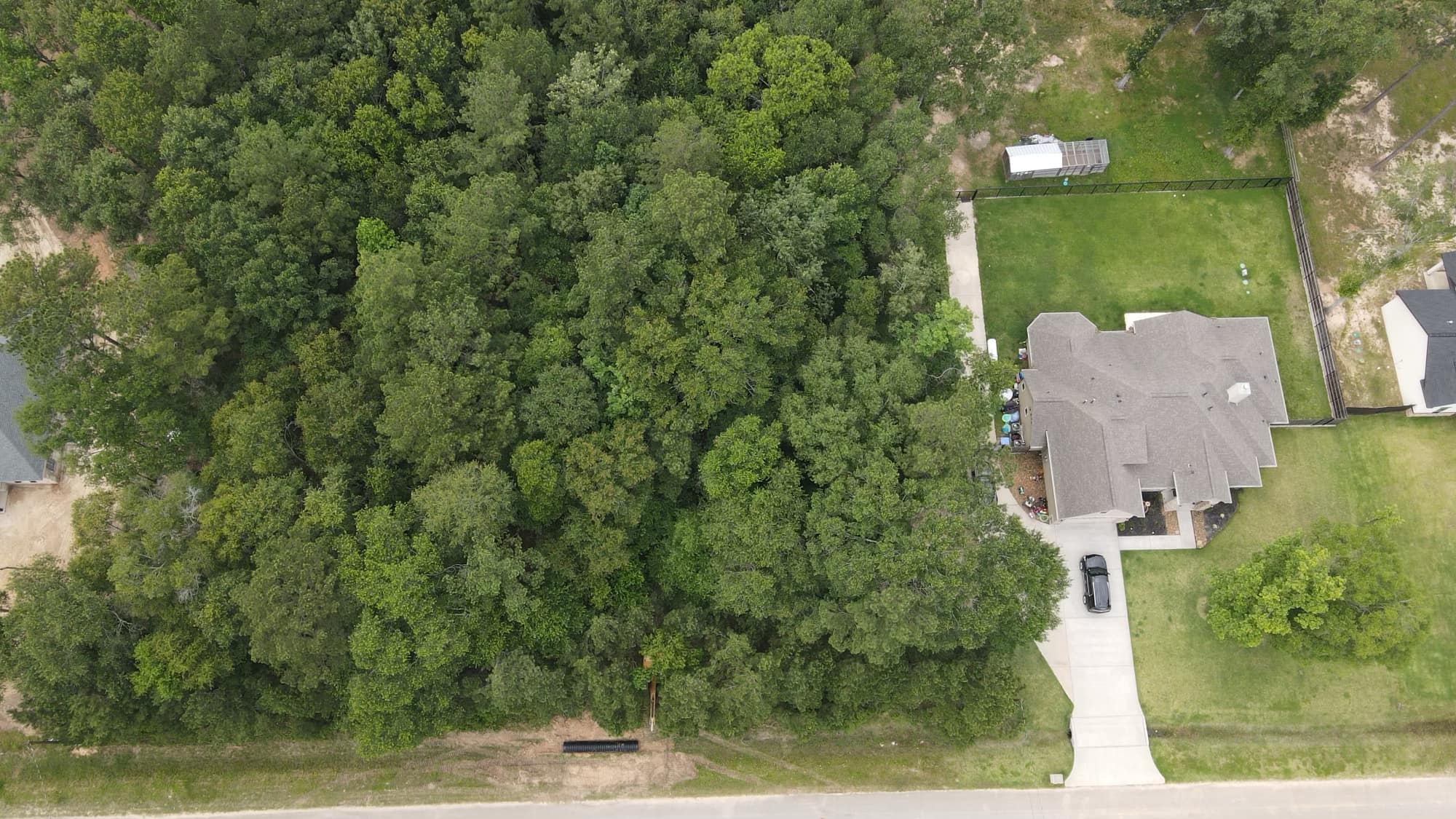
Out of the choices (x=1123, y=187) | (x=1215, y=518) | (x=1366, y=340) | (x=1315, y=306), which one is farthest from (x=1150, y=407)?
(x=1366, y=340)

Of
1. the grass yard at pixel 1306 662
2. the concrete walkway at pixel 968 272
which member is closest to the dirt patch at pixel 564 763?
the grass yard at pixel 1306 662

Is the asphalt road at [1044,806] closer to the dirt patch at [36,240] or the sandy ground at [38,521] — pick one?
the sandy ground at [38,521]

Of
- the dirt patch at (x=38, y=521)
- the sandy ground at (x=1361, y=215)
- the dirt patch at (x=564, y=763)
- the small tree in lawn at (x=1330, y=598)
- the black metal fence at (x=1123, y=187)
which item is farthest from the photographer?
the black metal fence at (x=1123, y=187)

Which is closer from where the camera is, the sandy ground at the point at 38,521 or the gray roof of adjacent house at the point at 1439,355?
the sandy ground at the point at 38,521

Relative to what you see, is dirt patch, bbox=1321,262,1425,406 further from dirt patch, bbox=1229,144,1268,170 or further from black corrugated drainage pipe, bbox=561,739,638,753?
black corrugated drainage pipe, bbox=561,739,638,753

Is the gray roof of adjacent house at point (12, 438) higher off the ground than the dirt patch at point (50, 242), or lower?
lower

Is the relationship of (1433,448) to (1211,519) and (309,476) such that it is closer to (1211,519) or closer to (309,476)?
(1211,519)

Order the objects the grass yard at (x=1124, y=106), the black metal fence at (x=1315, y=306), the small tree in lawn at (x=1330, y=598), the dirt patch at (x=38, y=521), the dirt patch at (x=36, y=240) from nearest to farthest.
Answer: the small tree in lawn at (x=1330, y=598)
the dirt patch at (x=38, y=521)
the dirt patch at (x=36, y=240)
the black metal fence at (x=1315, y=306)
the grass yard at (x=1124, y=106)
